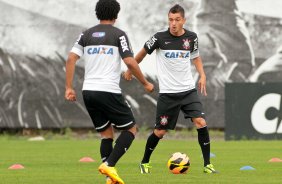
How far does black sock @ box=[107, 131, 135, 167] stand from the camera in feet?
32.1

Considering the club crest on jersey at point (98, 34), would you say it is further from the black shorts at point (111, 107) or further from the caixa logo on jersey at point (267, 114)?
the caixa logo on jersey at point (267, 114)

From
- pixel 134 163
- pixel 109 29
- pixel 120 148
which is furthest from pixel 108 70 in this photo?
pixel 134 163

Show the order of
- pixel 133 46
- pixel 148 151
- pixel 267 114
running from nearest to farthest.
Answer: pixel 148 151 < pixel 267 114 < pixel 133 46

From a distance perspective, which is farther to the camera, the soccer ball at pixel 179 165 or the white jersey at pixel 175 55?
the white jersey at pixel 175 55

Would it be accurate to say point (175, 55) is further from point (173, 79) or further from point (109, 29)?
point (109, 29)

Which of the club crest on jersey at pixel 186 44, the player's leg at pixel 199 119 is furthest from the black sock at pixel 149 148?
the club crest on jersey at pixel 186 44

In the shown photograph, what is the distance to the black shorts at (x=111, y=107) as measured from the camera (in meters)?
9.85

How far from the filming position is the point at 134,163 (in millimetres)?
14742

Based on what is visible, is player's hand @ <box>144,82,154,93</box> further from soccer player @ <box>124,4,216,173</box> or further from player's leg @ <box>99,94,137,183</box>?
soccer player @ <box>124,4,216,173</box>

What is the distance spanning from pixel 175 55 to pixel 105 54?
9.33 feet

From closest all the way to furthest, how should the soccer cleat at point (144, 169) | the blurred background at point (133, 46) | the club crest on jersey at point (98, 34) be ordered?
the club crest on jersey at point (98, 34) → the soccer cleat at point (144, 169) → the blurred background at point (133, 46)

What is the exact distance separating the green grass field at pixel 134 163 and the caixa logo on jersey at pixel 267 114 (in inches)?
35.9

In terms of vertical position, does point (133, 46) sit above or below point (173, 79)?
below

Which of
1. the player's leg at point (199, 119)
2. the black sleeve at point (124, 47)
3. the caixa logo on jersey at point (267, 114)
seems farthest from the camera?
the caixa logo on jersey at point (267, 114)
